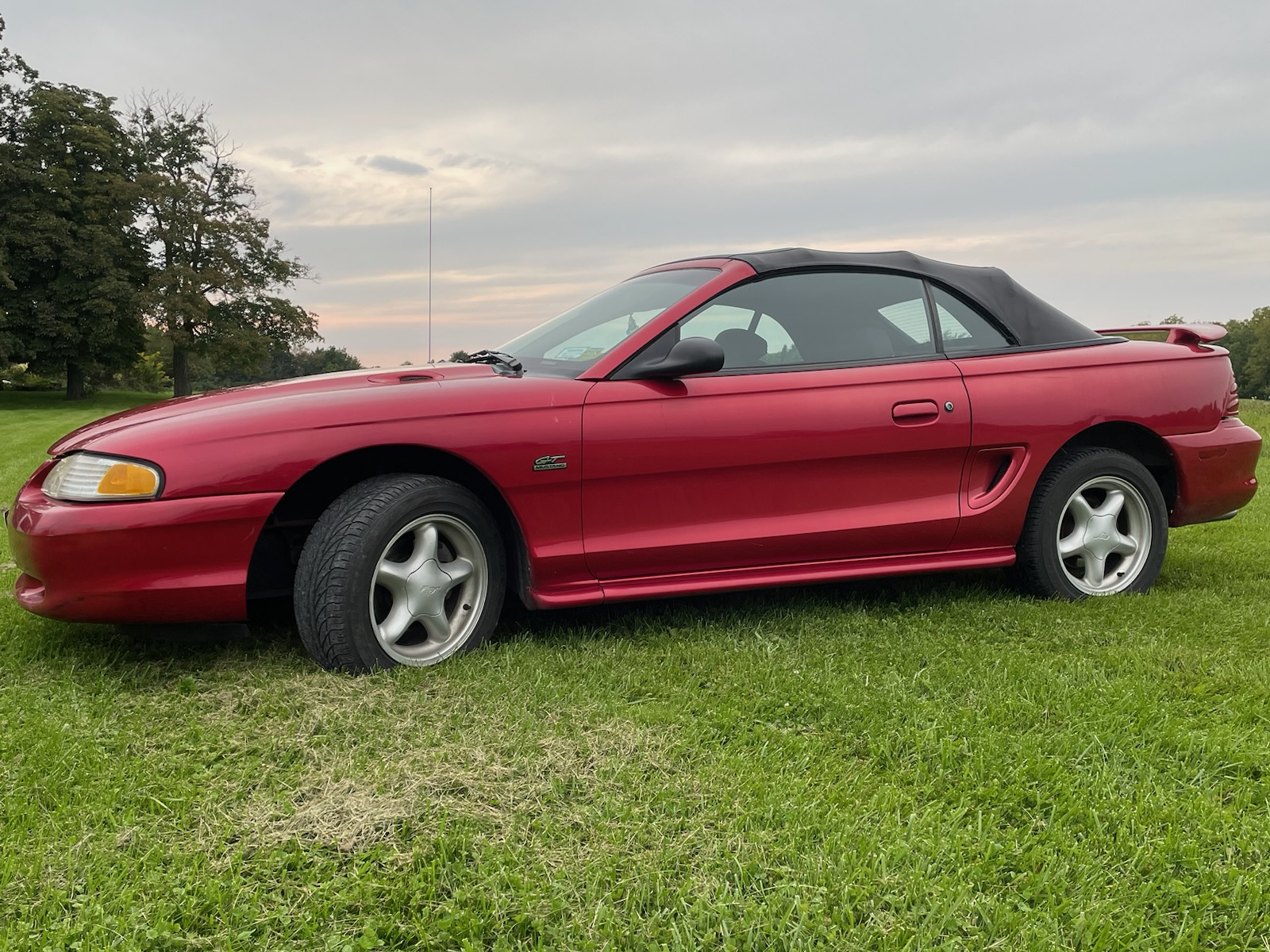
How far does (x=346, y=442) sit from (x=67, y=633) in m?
1.44

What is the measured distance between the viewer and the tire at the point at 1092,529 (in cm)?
414

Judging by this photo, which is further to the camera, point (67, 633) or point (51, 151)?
point (51, 151)

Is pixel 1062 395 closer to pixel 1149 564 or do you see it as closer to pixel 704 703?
pixel 1149 564

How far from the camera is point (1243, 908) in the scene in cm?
199

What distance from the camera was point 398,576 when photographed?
10.7 ft

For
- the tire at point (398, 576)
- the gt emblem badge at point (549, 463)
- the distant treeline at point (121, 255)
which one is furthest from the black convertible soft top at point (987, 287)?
the distant treeline at point (121, 255)

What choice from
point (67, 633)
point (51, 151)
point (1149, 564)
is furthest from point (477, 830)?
point (51, 151)

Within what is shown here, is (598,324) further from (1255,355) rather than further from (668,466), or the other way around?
(1255,355)

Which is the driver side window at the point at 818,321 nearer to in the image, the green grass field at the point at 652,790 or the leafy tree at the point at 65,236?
the green grass field at the point at 652,790

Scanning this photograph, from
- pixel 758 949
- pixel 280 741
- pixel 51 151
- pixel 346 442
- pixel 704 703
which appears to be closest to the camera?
pixel 758 949

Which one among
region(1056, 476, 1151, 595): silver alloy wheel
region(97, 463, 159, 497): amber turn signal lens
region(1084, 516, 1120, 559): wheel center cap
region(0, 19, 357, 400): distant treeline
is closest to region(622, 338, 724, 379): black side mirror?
region(97, 463, 159, 497): amber turn signal lens

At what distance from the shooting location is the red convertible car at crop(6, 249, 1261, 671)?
314 cm

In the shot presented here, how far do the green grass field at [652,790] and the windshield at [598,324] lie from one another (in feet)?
3.50

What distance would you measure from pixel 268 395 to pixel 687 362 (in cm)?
147
